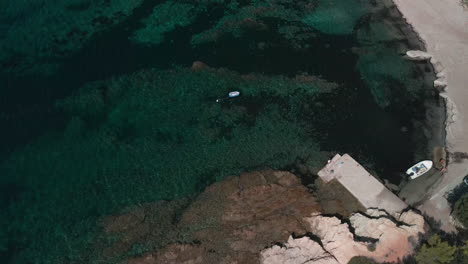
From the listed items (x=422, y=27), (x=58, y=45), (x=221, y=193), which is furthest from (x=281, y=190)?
(x=58, y=45)

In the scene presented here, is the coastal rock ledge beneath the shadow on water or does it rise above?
beneath

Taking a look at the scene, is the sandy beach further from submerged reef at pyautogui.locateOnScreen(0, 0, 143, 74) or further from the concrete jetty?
submerged reef at pyautogui.locateOnScreen(0, 0, 143, 74)

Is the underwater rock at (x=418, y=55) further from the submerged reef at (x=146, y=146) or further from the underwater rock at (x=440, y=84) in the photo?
the submerged reef at (x=146, y=146)

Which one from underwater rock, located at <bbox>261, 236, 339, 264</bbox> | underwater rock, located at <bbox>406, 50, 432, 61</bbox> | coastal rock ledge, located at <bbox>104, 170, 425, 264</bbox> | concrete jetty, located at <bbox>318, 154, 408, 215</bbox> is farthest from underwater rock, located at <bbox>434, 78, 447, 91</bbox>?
underwater rock, located at <bbox>261, 236, 339, 264</bbox>

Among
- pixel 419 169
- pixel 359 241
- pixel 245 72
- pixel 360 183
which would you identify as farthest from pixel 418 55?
pixel 359 241

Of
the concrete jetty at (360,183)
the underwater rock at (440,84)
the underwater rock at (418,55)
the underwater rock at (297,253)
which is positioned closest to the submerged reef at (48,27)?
the underwater rock at (297,253)

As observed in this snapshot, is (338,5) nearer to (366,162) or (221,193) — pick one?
(366,162)
